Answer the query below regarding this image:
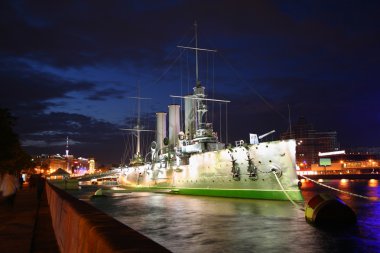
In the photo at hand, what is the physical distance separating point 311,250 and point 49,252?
320 inches

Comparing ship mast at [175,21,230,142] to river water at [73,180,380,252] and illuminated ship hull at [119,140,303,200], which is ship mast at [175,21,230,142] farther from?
river water at [73,180,380,252]

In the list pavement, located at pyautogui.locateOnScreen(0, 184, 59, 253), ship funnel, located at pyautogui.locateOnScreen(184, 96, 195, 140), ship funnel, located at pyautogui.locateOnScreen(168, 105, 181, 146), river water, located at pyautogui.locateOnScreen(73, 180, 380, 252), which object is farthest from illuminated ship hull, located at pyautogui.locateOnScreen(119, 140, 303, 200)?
pavement, located at pyautogui.locateOnScreen(0, 184, 59, 253)

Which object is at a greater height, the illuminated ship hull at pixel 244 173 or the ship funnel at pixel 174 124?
the ship funnel at pixel 174 124

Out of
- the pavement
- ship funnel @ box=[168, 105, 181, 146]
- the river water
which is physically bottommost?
the river water

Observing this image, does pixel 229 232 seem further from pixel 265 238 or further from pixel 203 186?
pixel 203 186

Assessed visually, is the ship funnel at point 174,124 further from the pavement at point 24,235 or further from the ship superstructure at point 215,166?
the pavement at point 24,235

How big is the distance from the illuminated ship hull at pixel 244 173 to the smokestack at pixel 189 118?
7.25 metres

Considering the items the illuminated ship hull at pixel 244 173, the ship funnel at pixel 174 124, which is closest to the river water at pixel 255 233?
the illuminated ship hull at pixel 244 173

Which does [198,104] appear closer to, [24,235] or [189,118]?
[189,118]

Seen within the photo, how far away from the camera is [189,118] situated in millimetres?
55219

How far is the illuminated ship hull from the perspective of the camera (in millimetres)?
30594

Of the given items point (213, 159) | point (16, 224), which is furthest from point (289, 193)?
point (16, 224)

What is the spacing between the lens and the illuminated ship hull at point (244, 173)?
100 feet

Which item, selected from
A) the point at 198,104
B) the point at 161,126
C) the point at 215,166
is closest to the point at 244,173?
the point at 215,166
